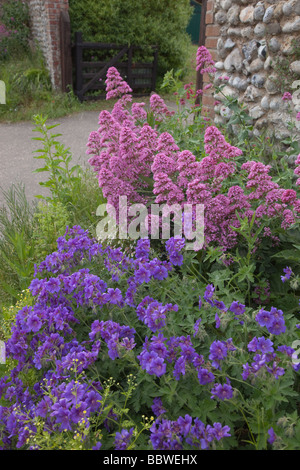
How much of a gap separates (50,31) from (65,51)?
0.56 metres

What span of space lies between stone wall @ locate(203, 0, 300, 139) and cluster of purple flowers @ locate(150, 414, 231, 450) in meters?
3.13

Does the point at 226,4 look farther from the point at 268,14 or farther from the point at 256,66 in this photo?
the point at 256,66

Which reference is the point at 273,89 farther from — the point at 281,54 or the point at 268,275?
the point at 268,275

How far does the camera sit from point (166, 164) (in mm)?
2615

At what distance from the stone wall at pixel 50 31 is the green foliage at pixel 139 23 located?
57 centimetres

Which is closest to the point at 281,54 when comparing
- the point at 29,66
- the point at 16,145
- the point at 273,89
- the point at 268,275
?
the point at 273,89

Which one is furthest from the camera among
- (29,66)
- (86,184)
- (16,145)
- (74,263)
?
(29,66)

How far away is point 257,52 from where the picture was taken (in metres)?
4.26

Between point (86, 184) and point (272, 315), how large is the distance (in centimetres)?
333

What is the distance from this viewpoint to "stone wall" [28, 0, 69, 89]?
990 cm

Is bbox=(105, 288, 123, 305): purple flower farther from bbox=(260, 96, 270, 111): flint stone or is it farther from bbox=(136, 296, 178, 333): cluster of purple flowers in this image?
bbox=(260, 96, 270, 111): flint stone

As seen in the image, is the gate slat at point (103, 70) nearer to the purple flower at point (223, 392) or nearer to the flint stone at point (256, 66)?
the flint stone at point (256, 66)

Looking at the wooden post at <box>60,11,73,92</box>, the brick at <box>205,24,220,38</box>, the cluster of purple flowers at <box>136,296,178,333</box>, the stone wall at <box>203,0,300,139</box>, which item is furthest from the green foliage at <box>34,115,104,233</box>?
the wooden post at <box>60,11,73,92</box>

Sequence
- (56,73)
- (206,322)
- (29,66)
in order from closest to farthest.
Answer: (206,322), (56,73), (29,66)
